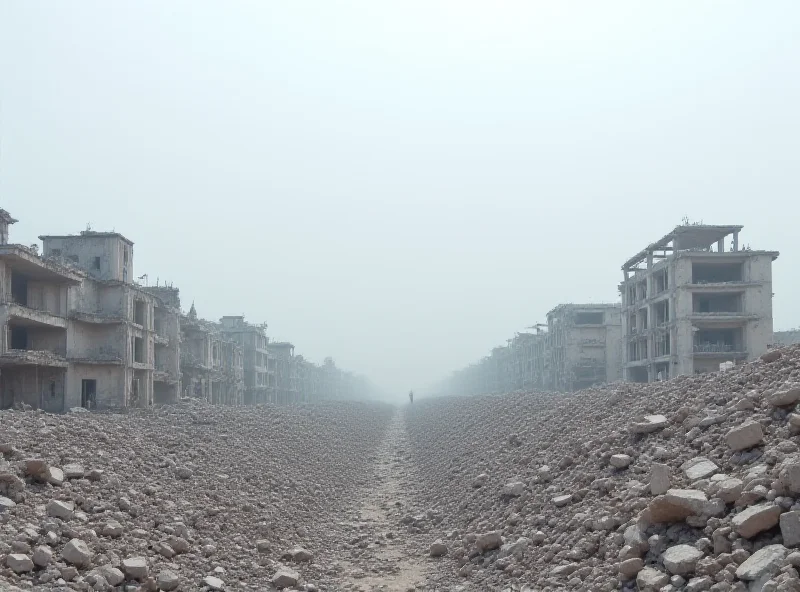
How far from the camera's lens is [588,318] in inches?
2771

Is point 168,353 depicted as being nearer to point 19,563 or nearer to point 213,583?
point 213,583

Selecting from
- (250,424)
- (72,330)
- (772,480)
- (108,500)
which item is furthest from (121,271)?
(772,480)

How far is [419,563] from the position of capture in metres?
14.1

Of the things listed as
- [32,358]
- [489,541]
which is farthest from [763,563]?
[32,358]

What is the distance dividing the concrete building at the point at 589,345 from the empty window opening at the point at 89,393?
49948mm

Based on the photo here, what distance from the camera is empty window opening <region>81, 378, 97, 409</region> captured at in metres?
37.7

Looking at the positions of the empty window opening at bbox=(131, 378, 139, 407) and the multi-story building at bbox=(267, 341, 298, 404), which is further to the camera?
the multi-story building at bbox=(267, 341, 298, 404)

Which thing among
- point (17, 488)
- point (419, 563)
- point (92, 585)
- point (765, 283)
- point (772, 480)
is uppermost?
point (765, 283)

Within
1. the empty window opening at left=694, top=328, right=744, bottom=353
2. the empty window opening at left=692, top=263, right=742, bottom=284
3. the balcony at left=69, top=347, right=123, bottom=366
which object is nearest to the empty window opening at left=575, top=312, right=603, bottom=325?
the empty window opening at left=694, top=328, right=744, bottom=353

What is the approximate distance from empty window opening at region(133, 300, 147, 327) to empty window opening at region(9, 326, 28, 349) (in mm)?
8927

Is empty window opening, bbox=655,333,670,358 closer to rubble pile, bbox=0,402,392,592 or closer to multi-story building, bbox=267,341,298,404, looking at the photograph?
rubble pile, bbox=0,402,392,592

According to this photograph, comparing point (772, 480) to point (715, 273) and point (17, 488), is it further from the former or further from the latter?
point (715, 273)

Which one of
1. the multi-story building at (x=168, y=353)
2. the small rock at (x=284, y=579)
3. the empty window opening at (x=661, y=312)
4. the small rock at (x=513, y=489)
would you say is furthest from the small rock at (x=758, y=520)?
the multi-story building at (x=168, y=353)

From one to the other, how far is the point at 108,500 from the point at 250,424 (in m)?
17.1
